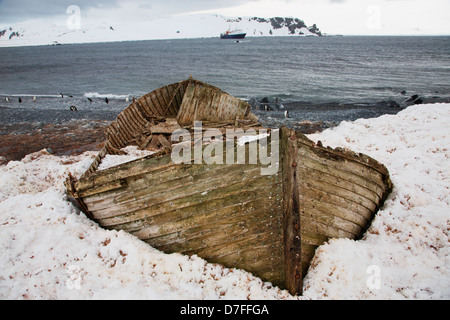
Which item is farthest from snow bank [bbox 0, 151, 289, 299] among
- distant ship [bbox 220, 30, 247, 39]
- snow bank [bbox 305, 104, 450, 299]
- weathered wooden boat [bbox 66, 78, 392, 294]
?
distant ship [bbox 220, 30, 247, 39]

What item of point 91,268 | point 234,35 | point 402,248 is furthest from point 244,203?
point 234,35

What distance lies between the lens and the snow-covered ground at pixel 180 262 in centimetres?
391

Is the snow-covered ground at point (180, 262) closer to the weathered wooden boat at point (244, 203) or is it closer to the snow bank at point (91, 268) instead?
the snow bank at point (91, 268)

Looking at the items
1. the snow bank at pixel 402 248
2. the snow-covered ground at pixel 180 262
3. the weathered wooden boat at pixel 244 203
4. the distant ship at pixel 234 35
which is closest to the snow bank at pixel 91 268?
the snow-covered ground at pixel 180 262

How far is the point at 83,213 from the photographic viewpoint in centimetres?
500

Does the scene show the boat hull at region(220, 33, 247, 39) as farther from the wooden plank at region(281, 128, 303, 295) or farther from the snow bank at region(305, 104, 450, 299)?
the wooden plank at region(281, 128, 303, 295)

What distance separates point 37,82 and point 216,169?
45.8 metres

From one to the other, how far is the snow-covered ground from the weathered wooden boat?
0.23 metres

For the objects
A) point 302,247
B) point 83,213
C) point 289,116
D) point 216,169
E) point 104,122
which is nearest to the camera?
point 216,169

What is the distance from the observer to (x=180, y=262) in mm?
4371

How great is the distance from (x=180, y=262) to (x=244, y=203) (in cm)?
142

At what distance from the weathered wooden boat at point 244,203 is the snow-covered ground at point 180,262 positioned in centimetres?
23

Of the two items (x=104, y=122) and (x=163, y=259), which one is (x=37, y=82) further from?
(x=163, y=259)
